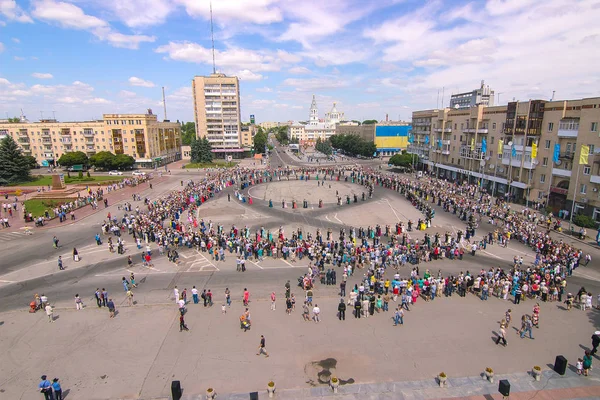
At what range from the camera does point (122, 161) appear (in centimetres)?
7825

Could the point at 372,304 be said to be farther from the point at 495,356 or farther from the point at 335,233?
the point at 335,233

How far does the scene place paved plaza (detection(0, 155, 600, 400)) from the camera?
12.9 meters

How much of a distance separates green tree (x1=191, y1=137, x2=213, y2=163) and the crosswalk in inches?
2399

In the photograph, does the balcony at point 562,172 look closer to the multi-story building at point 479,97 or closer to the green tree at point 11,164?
the multi-story building at point 479,97

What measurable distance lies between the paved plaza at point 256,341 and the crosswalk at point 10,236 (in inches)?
368

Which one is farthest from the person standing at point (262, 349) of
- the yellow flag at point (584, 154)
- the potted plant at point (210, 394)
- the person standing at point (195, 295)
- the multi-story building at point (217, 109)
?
the multi-story building at point (217, 109)

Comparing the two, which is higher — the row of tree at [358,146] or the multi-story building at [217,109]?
the multi-story building at [217,109]

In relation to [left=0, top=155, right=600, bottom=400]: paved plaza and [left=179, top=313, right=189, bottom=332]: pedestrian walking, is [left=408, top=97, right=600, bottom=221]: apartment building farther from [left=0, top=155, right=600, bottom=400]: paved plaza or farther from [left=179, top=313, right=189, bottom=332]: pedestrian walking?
[left=179, top=313, right=189, bottom=332]: pedestrian walking

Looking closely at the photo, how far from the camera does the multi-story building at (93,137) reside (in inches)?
3327

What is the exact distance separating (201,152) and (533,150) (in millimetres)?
74796

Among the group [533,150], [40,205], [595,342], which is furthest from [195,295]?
[533,150]

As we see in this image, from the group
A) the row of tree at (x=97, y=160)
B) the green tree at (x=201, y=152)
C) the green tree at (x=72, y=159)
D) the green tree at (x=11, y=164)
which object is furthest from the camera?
the green tree at (x=201, y=152)

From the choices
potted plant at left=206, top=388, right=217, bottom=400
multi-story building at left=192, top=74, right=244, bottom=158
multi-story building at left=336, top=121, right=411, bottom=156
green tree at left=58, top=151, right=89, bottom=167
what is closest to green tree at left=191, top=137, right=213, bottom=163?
multi-story building at left=192, top=74, right=244, bottom=158

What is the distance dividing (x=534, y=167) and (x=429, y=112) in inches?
1322
